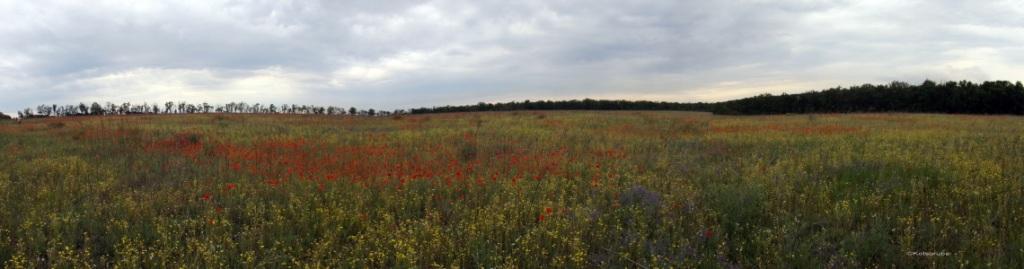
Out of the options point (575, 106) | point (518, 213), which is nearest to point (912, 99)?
point (575, 106)

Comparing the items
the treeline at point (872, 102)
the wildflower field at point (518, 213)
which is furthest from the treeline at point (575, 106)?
the wildflower field at point (518, 213)

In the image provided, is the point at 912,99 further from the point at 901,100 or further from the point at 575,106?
the point at 575,106

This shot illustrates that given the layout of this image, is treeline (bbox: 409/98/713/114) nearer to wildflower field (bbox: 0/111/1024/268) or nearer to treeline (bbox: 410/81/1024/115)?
treeline (bbox: 410/81/1024/115)

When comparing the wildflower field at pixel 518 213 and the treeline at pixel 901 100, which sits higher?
→ the treeline at pixel 901 100

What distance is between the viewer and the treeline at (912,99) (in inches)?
1816

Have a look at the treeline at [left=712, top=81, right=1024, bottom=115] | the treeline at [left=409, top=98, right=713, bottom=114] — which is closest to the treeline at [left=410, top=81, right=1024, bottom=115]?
the treeline at [left=712, top=81, right=1024, bottom=115]

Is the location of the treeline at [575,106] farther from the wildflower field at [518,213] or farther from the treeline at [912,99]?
the wildflower field at [518,213]

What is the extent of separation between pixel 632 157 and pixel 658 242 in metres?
5.75

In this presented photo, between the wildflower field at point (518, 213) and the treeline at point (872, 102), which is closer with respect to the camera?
the wildflower field at point (518, 213)

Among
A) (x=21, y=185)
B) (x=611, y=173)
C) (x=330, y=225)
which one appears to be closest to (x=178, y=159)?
(x=21, y=185)

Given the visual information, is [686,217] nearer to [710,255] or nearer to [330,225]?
[710,255]

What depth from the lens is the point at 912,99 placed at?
5106 centimetres

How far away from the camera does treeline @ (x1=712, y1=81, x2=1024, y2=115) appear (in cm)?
4612

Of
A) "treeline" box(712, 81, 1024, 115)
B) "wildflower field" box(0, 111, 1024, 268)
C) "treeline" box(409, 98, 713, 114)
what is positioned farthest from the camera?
"treeline" box(409, 98, 713, 114)
